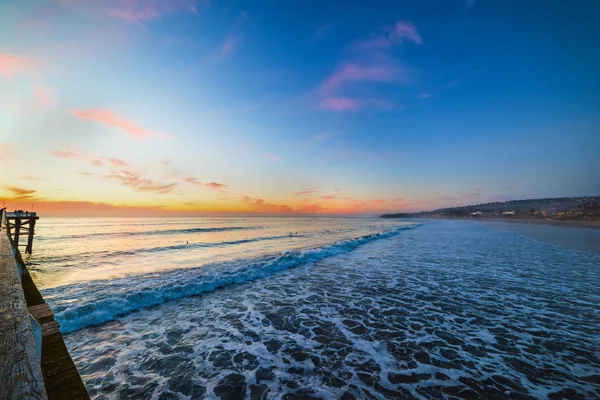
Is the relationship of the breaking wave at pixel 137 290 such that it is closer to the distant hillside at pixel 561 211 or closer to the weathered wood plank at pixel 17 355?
the weathered wood plank at pixel 17 355

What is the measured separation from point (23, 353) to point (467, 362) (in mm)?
7232

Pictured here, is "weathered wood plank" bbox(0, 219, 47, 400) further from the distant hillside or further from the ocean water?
the distant hillside

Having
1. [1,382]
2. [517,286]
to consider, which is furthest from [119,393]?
[517,286]

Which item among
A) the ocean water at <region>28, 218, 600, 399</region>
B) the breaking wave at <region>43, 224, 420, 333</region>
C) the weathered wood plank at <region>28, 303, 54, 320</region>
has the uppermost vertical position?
the weathered wood plank at <region>28, 303, 54, 320</region>

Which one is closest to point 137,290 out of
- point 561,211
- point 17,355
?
point 17,355

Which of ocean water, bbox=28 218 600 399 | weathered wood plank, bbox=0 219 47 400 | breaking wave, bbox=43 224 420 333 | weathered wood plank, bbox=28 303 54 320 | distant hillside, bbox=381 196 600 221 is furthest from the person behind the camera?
distant hillside, bbox=381 196 600 221

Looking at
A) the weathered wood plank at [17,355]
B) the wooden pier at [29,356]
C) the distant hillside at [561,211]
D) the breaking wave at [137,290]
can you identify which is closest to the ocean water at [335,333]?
the breaking wave at [137,290]

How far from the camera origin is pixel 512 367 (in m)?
5.03

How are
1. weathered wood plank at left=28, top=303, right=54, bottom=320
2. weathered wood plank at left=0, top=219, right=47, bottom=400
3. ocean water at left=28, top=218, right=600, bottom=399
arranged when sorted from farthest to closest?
ocean water at left=28, top=218, right=600, bottom=399
weathered wood plank at left=28, top=303, right=54, bottom=320
weathered wood plank at left=0, top=219, right=47, bottom=400

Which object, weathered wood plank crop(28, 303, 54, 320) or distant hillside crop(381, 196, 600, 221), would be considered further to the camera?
distant hillside crop(381, 196, 600, 221)

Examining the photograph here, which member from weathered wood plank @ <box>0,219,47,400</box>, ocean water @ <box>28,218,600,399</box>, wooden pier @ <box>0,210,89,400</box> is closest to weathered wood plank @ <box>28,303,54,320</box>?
wooden pier @ <box>0,210,89,400</box>

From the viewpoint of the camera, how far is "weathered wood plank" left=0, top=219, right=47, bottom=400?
140 centimetres

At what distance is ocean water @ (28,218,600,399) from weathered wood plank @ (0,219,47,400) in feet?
10.6

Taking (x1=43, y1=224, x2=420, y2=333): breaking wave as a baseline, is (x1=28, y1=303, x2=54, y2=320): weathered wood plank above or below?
above
